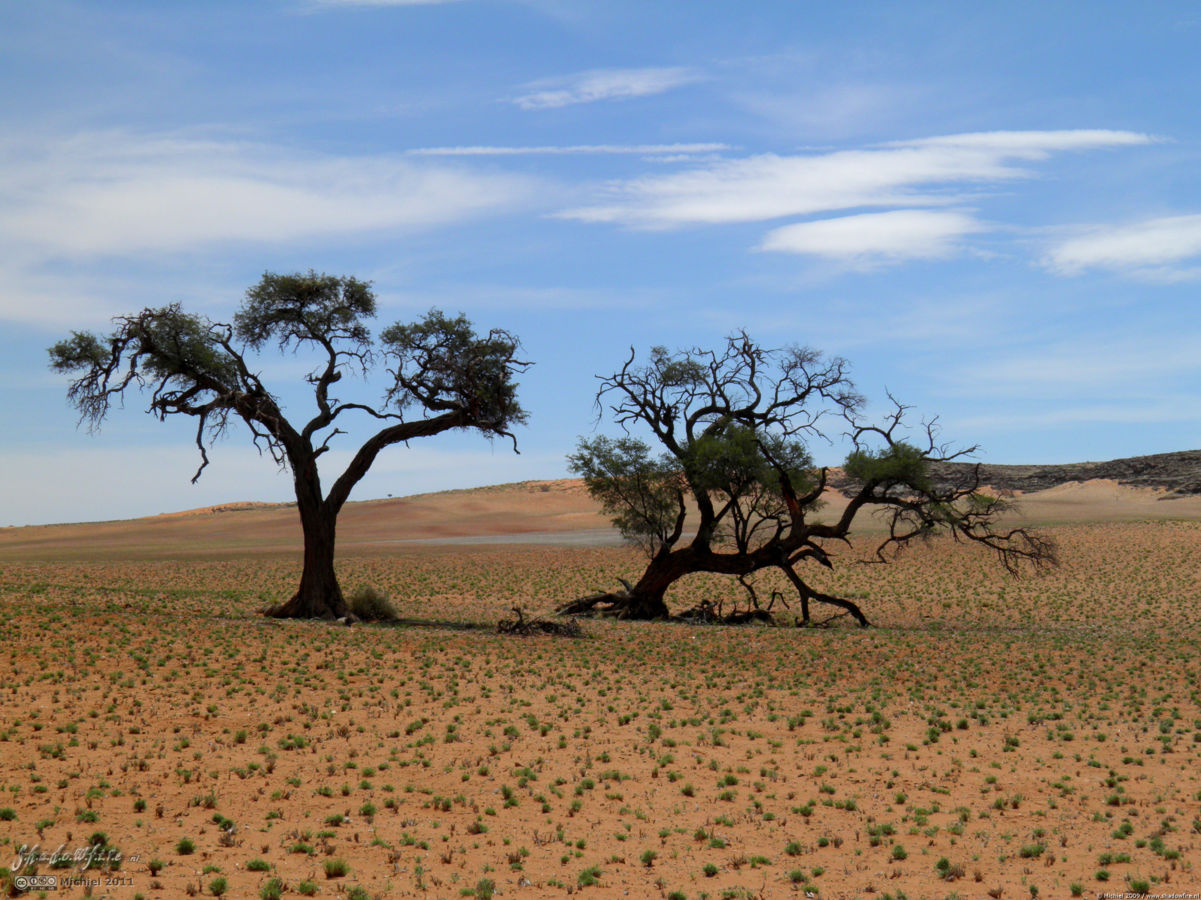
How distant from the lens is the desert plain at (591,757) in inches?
409

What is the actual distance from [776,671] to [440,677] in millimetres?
6890

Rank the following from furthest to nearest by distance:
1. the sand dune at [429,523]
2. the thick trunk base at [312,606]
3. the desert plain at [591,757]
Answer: the sand dune at [429,523]
the thick trunk base at [312,606]
the desert plain at [591,757]

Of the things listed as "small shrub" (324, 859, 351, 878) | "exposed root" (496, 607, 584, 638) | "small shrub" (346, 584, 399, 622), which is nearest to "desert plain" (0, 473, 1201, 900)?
"small shrub" (324, 859, 351, 878)

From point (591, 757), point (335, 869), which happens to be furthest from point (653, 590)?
point (335, 869)

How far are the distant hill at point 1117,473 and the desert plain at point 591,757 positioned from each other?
88063mm

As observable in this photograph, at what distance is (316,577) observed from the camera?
28.0 metres

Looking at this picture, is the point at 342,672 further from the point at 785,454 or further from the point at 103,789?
the point at 785,454

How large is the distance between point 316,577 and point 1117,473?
4367 inches

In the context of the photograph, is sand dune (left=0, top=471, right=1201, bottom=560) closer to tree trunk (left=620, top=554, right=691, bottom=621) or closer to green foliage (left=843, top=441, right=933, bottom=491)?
tree trunk (left=620, top=554, right=691, bottom=621)

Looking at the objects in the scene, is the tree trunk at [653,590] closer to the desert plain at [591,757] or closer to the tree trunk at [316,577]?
the desert plain at [591,757]

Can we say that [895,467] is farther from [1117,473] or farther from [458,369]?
[1117,473]

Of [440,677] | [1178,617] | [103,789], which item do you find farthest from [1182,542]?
[103,789]

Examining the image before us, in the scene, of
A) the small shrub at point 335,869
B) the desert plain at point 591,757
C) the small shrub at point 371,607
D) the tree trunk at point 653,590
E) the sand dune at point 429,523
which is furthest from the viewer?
the sand dune at point 429,523

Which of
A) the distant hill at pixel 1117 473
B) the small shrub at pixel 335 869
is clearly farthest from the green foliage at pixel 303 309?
the distant hill at pixel 1117 473
